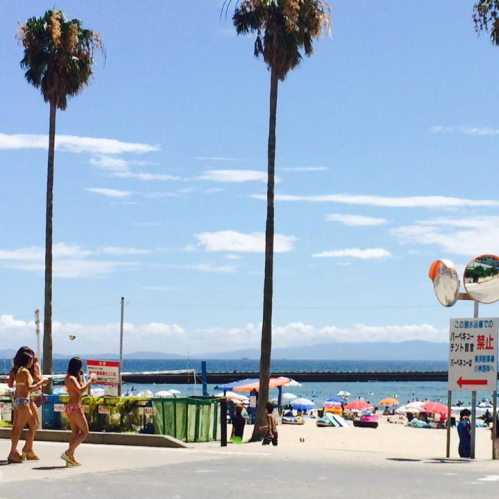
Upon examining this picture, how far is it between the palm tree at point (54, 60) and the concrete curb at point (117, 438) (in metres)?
13.4

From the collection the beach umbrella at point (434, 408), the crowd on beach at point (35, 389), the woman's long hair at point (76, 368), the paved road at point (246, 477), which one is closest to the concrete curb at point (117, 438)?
the paved road at point (246, 477)

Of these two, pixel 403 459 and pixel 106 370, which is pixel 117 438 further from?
pixel 403 459

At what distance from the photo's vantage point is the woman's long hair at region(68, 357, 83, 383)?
14.5 metres

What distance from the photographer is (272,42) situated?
30.5m

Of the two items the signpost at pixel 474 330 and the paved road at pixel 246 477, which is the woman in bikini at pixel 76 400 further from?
the signpost at pixel 474 330

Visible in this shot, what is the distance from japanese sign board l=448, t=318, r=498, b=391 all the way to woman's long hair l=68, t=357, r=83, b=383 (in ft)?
23.5

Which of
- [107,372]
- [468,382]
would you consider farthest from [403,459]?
[107,372]

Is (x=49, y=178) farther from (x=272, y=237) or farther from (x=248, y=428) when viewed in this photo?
(x=248, y=428)

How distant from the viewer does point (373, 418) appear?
55.0 meters

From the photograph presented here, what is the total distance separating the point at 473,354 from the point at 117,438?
7.21 metres

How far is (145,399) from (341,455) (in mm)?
5527

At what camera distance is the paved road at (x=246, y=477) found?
1218 centimetres

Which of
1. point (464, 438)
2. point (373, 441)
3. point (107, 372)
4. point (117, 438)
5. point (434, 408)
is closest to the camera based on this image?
point (117, 438)

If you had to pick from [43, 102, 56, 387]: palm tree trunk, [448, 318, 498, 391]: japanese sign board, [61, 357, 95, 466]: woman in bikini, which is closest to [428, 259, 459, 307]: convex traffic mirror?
[448, 318, 498, 391]: japanese sign board
